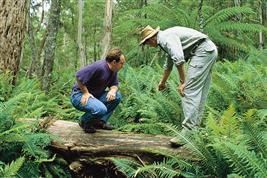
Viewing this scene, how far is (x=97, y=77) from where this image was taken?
19.9 feet

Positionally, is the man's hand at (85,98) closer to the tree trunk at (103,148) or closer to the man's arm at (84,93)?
the man's arm at (84,93)

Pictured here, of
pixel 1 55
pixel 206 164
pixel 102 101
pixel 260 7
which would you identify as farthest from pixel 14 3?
pixel 260 7

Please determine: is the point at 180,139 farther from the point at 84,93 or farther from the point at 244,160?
Result: the point at 84,93

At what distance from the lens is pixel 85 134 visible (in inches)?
246

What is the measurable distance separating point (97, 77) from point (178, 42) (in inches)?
51.6

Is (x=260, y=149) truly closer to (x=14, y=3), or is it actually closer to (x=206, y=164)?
(x=206, y=164)

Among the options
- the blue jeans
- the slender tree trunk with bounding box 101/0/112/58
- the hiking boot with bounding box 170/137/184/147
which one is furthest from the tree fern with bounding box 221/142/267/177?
the slender tree trunk with bounding box 101/0/112/58

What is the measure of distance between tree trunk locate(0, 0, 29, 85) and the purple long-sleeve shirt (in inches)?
142

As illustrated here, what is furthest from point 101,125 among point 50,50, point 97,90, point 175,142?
point 50,50

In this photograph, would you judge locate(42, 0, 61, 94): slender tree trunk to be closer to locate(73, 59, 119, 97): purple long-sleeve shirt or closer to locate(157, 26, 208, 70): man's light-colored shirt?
locate(73, 59, 119, 97): purple long-sleeve shirt

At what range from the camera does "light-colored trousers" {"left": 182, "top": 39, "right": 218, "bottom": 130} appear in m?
5.60

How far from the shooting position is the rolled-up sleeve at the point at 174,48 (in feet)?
17.7

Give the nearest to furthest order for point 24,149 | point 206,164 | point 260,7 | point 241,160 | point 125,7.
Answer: point 241,160, point 206,164, point 24,149, point 260,7, point 125,7

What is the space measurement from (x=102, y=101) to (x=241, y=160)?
240 cm
